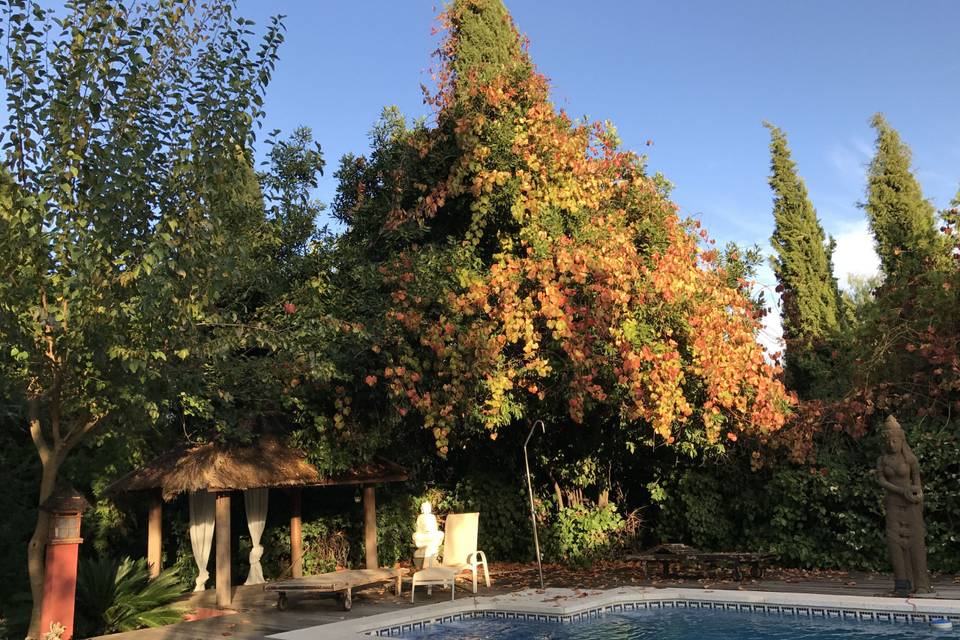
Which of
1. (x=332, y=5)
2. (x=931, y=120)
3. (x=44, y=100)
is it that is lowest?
(x=44, y=100)

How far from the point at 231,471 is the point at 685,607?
641cm

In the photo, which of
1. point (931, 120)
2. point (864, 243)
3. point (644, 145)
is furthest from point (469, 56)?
point (864, 243)

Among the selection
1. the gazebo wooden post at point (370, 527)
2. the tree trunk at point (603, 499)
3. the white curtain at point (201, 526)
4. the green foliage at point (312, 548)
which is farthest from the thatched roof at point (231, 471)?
the tree trunk at point (603, 499)

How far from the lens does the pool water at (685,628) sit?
828cm

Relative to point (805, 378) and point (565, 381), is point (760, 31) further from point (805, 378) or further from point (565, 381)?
point (805, 378)

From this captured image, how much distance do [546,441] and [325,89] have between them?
8036 mm

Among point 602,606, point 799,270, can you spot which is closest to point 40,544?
point 602,606

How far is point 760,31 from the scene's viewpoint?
44.7 ft

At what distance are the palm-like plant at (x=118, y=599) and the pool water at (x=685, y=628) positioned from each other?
3.22 metres

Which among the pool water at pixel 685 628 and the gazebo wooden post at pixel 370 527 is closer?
the pool water at pixel 685 628

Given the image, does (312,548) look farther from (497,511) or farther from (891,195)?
(891,195)

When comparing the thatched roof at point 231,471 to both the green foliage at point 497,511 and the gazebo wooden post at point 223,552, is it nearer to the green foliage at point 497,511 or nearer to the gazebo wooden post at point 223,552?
the gazebo wooden post at point 223,552

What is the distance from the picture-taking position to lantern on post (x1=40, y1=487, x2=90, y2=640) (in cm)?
787

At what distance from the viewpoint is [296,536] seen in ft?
45.4
